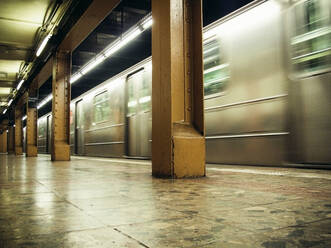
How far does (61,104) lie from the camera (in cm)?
863

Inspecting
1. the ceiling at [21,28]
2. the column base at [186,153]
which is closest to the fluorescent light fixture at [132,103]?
the ceiling at [21,28]

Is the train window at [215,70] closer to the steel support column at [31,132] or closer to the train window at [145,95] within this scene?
the train window at [145,95]

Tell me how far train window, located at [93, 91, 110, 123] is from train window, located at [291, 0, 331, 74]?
6332 millimetres

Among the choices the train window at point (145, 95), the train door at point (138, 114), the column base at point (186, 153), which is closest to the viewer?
the column base at point (186, 153)

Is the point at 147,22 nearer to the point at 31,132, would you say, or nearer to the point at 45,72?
the point at 45,72

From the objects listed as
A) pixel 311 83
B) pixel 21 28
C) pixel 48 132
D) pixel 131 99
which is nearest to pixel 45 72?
pixel 21 28

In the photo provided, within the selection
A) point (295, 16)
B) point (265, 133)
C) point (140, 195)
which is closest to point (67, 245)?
point (140, 195)

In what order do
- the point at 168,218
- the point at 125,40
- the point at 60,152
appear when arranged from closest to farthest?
1. the point at 168,218
2. the point at 125,40
3. the point at 60,152

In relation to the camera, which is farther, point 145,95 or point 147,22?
point 145,95

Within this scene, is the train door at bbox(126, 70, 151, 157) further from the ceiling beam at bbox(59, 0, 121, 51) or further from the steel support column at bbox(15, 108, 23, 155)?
the steel support column at bbox(15, 108, 23, 155)

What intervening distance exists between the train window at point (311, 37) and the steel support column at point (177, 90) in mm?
1444

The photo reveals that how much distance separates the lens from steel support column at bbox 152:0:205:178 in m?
3.22

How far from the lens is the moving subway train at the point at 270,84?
3.64m

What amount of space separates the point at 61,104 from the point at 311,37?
23.0ft
